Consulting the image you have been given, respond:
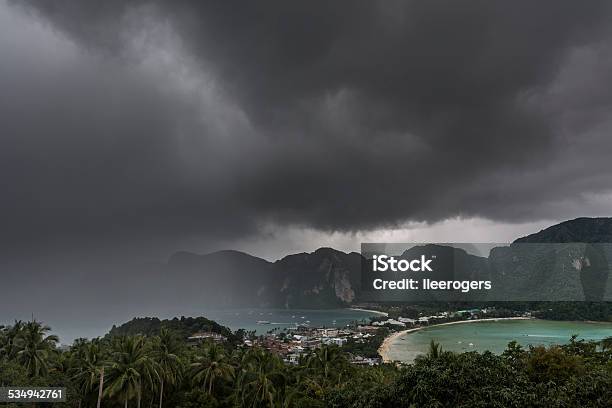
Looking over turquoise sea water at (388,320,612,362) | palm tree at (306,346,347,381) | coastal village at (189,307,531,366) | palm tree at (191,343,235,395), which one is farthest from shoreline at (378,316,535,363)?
palm tree at (191,343,235,395)

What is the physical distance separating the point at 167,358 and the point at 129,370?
5.41 meters

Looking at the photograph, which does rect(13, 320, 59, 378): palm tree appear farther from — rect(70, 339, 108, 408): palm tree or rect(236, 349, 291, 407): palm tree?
rect(236, 349, 291, 407): palm tree

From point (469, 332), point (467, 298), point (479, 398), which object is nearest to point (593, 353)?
point (479, 398)

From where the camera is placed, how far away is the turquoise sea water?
102 metres

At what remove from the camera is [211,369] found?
37344mm

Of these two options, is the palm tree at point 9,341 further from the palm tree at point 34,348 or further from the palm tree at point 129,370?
the palm tree at point 129,370

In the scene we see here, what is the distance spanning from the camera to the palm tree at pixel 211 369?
1468 inches

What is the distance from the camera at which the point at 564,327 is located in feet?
419

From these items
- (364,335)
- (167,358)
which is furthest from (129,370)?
(364,335)

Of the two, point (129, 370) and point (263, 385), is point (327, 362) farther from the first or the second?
point (129, 370)

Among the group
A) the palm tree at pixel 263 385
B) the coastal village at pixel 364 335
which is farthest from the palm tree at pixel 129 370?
the coastal village at pixel 364 335

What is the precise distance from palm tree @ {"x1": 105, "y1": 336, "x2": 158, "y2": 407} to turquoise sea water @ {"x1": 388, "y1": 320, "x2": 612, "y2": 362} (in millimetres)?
67786

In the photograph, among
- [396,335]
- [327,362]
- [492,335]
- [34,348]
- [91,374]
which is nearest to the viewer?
[91,374]

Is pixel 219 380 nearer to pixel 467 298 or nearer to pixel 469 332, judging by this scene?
pixel 469 332
